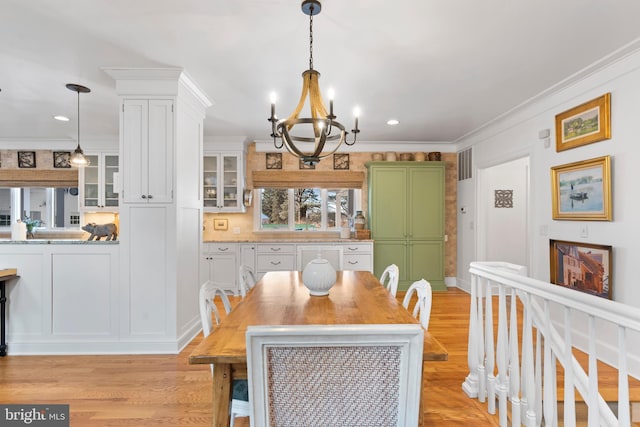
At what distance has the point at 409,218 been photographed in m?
5.16

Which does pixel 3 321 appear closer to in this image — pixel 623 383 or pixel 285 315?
pixel 285 315

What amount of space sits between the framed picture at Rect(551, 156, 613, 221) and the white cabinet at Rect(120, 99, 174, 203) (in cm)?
375

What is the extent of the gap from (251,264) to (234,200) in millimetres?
1091

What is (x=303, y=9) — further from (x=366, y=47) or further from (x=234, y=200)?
(x=234, y=200)

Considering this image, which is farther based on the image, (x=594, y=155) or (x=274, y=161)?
(x=274, y=161)

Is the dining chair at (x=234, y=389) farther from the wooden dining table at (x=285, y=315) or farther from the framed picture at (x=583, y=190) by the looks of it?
the framed picture at (x=583, y=190)

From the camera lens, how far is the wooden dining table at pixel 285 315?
122cm

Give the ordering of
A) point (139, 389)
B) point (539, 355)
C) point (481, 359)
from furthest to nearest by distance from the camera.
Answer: point (139, 389)
point (481, 359)
point (539, 355)

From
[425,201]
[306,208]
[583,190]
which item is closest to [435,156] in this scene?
[425,201]

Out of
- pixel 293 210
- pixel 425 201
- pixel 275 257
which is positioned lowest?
pixel 275 257

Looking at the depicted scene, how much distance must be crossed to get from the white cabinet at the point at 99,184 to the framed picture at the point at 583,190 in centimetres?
595

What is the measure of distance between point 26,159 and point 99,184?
1477 millimetres

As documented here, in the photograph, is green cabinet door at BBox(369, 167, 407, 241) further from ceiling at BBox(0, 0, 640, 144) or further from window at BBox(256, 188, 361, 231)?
ceiling at BBox(0, 0, 640, 144)

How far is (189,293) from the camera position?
3.18 m
